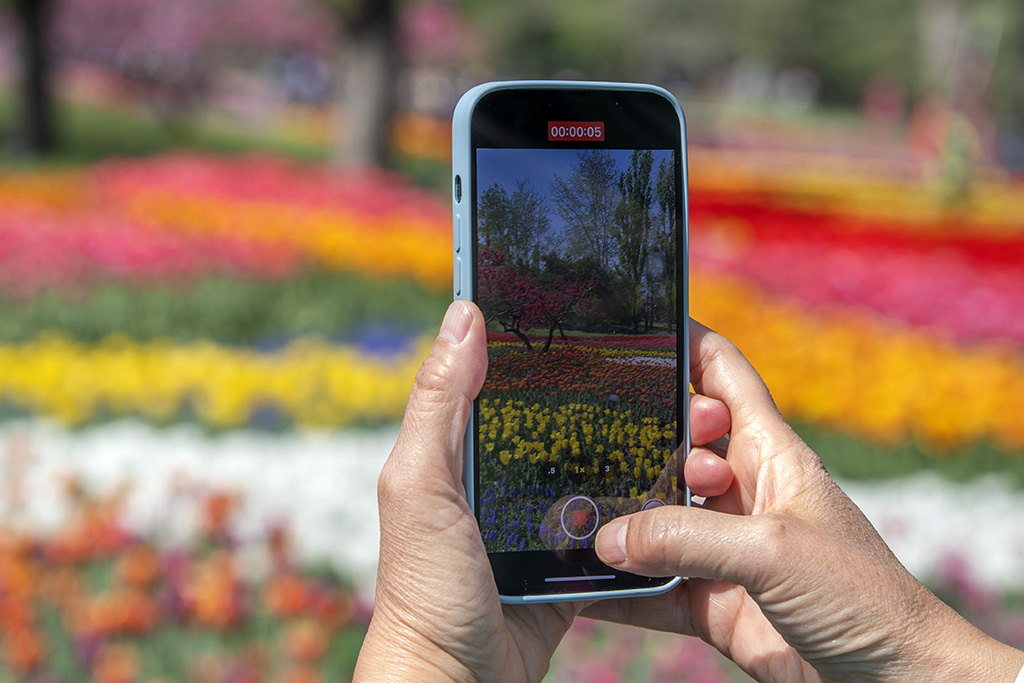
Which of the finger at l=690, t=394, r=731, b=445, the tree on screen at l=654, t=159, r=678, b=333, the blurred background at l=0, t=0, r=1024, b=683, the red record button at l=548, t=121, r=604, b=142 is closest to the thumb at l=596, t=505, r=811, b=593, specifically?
the finger at l=690, t=394, r=731, b=445

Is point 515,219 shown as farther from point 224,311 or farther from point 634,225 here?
point 224,311

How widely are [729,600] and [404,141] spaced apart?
60.6 feet

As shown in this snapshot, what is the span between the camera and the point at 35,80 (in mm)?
12977

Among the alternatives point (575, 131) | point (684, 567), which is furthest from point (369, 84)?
point (684, 567)

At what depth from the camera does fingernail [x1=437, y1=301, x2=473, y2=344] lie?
1350 millimetres

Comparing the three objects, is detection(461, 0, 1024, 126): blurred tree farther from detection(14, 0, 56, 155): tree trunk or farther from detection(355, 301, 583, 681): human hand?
detection(355, 301, 583, 681): human hand

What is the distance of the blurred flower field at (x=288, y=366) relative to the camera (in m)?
2.56

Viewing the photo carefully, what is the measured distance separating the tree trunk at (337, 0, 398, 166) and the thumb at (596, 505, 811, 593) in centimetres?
1018

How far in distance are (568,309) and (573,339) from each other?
5 cm

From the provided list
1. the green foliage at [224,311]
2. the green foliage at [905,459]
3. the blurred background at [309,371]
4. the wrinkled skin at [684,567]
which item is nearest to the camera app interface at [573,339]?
the wrinkled skin at [684,567]

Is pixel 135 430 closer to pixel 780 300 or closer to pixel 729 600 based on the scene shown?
pixel 729 600

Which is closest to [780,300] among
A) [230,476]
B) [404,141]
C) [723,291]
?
[723,291]

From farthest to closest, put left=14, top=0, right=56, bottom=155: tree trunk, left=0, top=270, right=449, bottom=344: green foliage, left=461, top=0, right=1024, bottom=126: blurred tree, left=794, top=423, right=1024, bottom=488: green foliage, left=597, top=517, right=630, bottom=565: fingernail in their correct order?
left=461, top=0, right=1024, bottom=126: blurred tree < left=14, top=0, right=56, bottom=155: tree trunk < left=0, top=270, right=449, bottom=344: green foliage < left=794, top=423, right=1024, bottom=488: green foliage < left=597, top=517, right=630, bottom=565: fingernail

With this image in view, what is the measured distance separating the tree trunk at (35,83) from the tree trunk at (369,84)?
416 cm
